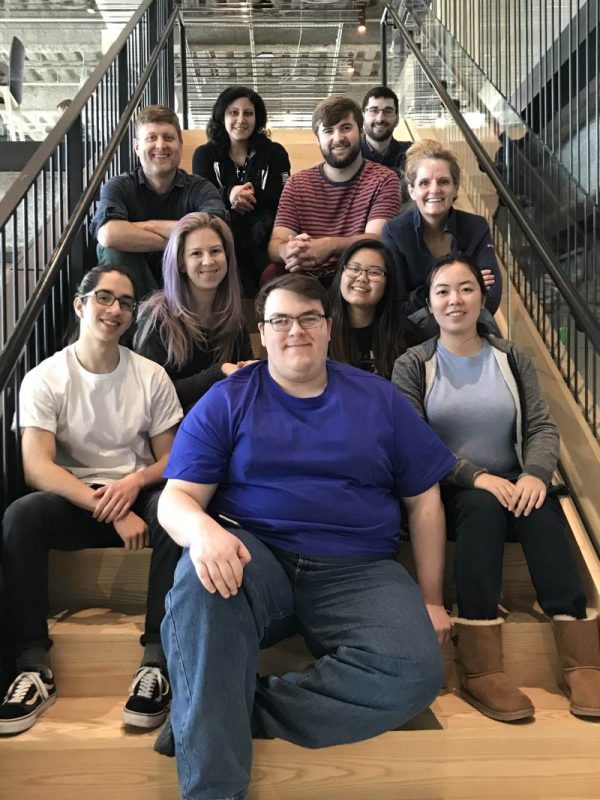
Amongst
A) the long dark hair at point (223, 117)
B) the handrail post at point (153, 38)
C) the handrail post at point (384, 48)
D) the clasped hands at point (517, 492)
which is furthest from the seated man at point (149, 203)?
the handrail post at point (384, 48)

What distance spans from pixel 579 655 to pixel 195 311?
1.43 metres

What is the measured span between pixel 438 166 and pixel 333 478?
151cm

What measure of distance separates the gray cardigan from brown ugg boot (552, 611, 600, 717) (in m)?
0.37

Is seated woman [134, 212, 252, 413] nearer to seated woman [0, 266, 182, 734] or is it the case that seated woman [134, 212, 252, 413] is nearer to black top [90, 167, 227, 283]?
seated woman [0, 266, 182, 734]

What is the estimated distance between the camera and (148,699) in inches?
70.9

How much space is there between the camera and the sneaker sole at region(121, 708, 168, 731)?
1760mm

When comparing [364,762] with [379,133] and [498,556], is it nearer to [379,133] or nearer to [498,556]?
[498,556]

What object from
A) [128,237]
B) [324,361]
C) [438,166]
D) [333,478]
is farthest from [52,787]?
[438,166]

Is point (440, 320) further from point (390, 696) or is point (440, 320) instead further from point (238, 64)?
point (238, 64)

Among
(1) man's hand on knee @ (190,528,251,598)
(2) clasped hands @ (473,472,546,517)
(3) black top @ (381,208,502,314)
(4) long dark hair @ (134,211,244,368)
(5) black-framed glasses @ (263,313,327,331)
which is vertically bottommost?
(1) man's hand on knee @ (190,528,251,598)

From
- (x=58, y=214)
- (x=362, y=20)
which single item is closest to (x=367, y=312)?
(x=58, y=214)

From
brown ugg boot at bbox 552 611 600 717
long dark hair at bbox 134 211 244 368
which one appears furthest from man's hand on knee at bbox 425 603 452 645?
long dark hair at bbox 134 211 244 368

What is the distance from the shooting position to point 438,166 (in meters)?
2.95

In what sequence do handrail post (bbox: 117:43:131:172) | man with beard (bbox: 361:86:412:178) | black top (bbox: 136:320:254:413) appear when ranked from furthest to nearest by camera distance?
1. man with beard (bbox: 361:86:412:178)
2. handrail post (bbox: 117:43:131:172)
3. black top (bbox: 136:320:254:413)
